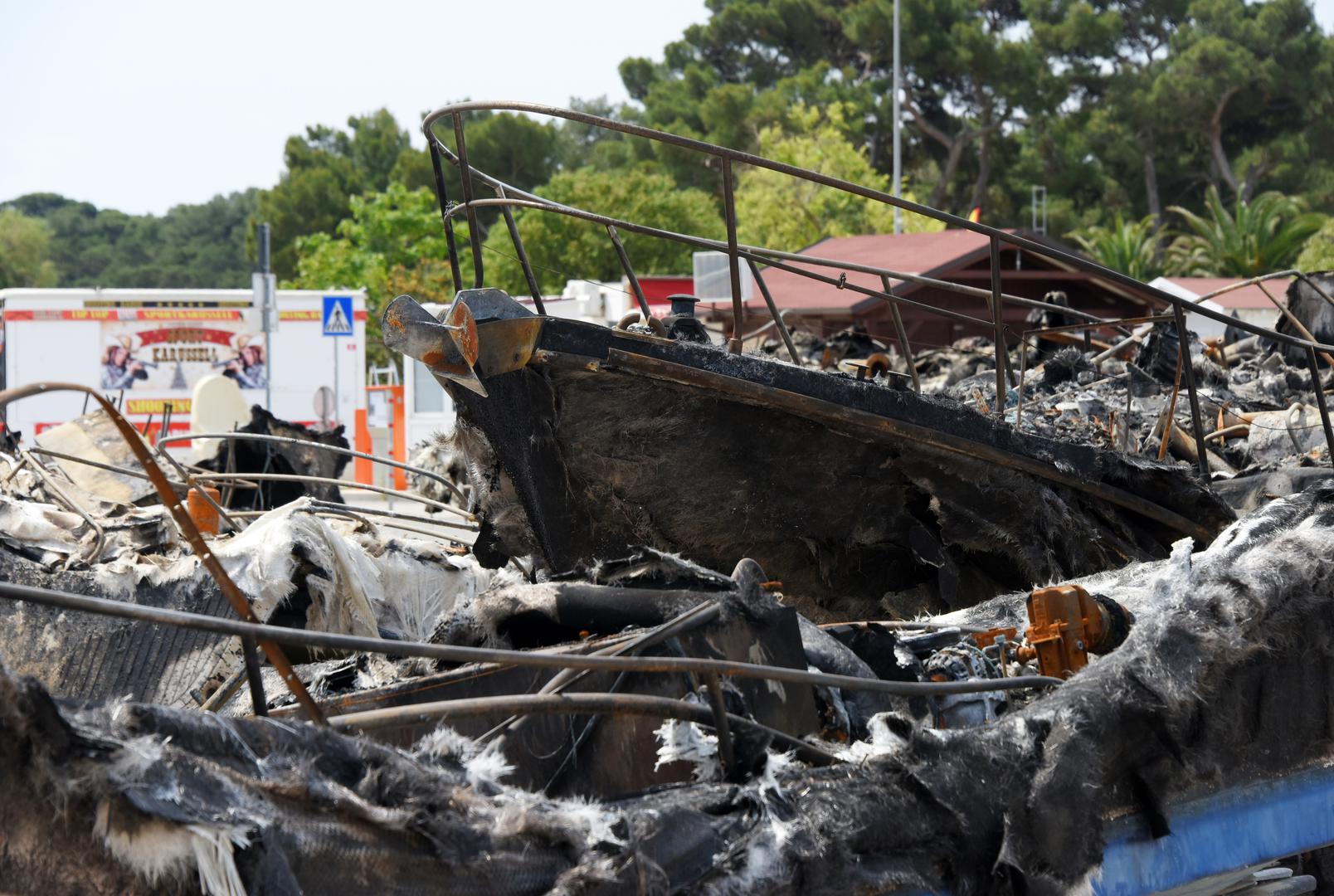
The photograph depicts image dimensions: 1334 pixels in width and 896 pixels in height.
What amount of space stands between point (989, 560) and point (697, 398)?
1.56 m

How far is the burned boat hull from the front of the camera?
4.96 meters

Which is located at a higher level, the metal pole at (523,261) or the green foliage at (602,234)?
the green foliage at (602,234)

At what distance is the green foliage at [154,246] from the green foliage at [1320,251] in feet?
191

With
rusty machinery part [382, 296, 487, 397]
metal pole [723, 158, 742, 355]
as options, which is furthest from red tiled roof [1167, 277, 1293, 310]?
rusty machinery part [382, 296, 487, 397]

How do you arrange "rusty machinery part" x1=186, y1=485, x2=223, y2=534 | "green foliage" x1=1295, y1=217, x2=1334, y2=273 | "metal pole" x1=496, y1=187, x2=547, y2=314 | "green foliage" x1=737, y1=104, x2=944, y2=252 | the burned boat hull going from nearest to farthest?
1. the burned boat hull
2. "metal pole" x1=496, y1=187, x2=547, y2=314
3. "rusty machinery part" x1=186, y1=485, x2=223, y2=534
4. "green foliage" x1=1295, y1=217, x2=1334, y2=273
5. "green foliage" x1=737, y1=104, x2=944, y2=252

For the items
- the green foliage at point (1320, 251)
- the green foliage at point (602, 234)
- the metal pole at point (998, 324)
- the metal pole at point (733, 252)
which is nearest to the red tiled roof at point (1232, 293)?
the green foliage at point (1320, 251)

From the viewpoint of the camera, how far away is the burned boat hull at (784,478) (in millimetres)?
4957

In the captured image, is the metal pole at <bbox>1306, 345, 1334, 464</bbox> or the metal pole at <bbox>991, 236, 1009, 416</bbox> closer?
the metal pole at <bbox>991, 236, 1009, 416</bbox>

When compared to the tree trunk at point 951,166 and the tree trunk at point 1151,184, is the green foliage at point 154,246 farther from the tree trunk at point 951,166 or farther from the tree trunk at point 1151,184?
the tree trunk at point 1151,184

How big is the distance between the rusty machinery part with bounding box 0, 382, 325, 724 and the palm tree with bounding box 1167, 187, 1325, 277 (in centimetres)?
3901

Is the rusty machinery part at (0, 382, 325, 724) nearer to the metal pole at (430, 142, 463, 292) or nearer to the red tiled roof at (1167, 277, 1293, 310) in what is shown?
the metal pole at (430, 142, 463, 292)

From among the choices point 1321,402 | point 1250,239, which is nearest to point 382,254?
point 1250,239

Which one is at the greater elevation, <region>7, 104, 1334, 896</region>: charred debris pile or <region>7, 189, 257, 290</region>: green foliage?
<region>7, 189, 257, 290</region>: green foliage

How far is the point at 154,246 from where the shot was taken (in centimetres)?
9256
